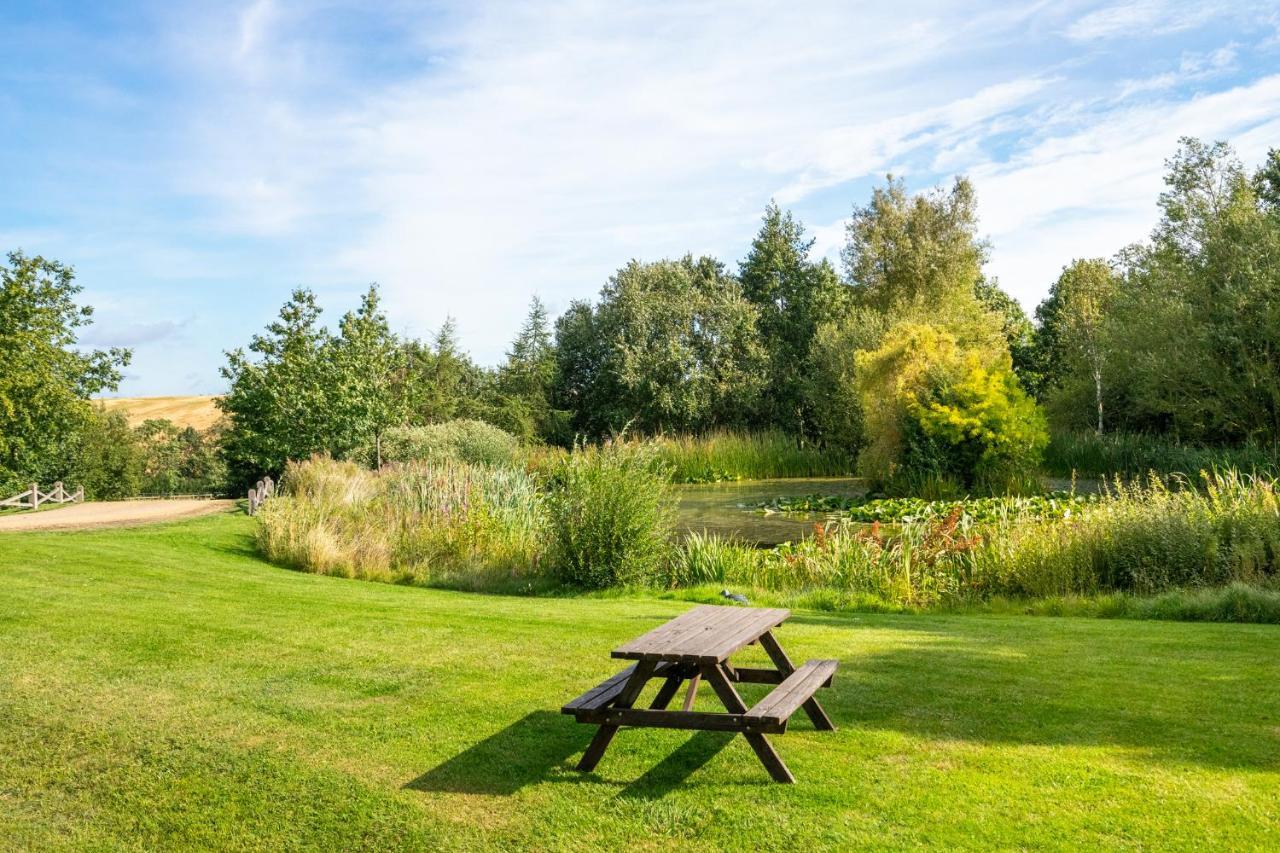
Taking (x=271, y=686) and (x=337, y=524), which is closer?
(x=271, y=686)

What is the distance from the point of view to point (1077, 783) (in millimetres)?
4582

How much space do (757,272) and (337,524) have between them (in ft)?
95.0

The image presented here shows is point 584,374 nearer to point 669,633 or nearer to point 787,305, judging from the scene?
point 787,305

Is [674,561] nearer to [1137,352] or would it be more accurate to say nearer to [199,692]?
[199,692]

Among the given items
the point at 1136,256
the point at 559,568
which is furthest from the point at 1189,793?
the point at 1136,256

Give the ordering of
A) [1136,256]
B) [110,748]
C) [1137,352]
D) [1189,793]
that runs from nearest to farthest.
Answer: [1189,793] < [110,748] < [1137,352] < [1136,256]

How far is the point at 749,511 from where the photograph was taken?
72.5 feet

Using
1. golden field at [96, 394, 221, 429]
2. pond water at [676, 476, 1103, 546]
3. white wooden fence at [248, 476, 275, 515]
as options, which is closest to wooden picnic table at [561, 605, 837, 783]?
pond water at [676, 476, 1103, 546]

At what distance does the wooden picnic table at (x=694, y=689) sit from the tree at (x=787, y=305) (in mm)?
32744

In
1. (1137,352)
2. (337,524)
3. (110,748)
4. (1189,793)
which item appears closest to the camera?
(1189,793)

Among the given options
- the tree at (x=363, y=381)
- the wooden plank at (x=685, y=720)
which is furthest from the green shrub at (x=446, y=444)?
the wooden plank at (x=685, y=720)

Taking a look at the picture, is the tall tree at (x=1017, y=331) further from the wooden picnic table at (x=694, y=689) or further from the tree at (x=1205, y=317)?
the wooden picnic table at (x=694, y=689)

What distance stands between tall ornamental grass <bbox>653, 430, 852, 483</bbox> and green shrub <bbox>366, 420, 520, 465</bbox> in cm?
767

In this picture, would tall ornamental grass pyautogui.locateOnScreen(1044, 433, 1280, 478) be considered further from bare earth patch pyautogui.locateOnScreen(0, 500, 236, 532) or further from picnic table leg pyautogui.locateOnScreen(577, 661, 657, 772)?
picnic table leg pyautogui.locateOnScreen(577, 661, 657, 772)
